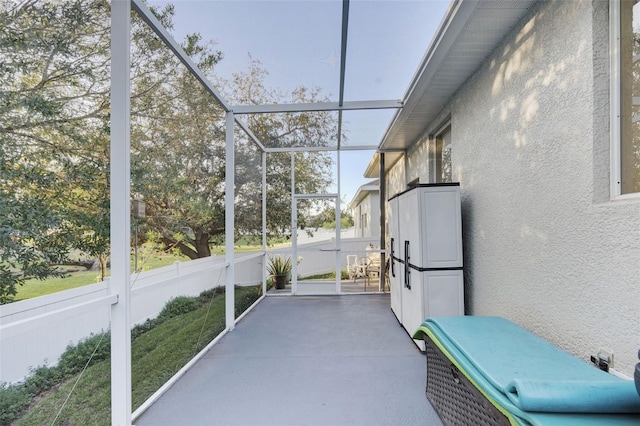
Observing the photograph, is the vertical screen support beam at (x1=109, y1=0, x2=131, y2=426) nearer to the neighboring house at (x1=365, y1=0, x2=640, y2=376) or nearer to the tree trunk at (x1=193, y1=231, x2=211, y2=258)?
the tree trunk at (x1=193, y1=231, x2=211, y2=258)

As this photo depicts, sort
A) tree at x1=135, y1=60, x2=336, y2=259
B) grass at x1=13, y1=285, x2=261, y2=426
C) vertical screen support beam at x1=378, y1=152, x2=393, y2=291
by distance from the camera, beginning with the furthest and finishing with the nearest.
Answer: vertical screen support beam at x1=378, y1=152, x2=393, y2=291 → tree at x1=135, y1=60, x2=336, y2=259 → grass at x1=13, y1=285, x2=261, y2=426

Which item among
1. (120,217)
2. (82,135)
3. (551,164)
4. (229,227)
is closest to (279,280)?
(229,227)

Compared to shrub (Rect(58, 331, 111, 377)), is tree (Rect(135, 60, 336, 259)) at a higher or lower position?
higher

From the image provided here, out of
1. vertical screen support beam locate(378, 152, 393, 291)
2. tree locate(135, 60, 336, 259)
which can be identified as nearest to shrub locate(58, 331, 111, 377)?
Result: tree locate(135, 60, 336, 259)

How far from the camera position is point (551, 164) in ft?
7.32

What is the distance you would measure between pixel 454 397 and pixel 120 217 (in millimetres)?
2607

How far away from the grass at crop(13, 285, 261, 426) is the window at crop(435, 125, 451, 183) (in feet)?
12.6

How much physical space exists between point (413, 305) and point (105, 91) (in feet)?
12.2

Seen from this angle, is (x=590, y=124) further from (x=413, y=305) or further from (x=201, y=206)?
(x=201, y=206)

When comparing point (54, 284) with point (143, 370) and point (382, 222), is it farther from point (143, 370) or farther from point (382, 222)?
point (382, 222)

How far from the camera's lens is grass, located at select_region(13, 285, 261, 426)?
6.21 feet

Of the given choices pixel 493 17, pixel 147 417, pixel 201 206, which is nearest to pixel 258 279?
pixel 201 206

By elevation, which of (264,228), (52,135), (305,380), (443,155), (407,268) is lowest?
(305,380)

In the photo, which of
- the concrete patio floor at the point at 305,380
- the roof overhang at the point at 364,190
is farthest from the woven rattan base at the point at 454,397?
the roof overhang at the point at 364,190
